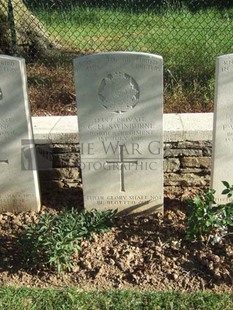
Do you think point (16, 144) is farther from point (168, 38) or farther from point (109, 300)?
point (168, 38)

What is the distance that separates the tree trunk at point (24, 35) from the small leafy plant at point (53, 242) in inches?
173

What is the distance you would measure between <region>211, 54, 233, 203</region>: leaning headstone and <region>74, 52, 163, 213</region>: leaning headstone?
0.43 m

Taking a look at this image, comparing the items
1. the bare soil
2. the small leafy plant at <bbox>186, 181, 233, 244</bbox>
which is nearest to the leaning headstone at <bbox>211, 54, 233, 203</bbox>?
the small leafy plant at <bbox>186, 181, 233, 244</bbox>

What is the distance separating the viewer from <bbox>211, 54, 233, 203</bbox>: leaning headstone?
10.5 feet

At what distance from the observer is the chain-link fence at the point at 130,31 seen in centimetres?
639

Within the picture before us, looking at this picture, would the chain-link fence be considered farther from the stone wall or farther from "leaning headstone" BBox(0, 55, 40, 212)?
"leaning headstone" BBox(0, 55, 40, 212)

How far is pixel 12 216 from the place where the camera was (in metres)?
3.77

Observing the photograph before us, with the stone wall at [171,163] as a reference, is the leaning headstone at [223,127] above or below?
above

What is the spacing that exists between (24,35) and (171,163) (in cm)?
420

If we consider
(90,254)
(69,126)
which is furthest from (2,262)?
(69,126)

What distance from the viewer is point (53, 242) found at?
2947 mm

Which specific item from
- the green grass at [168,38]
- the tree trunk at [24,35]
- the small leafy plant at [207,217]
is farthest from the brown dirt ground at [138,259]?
the tree trunk at [24,35]

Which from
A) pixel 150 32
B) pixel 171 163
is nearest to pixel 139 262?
pixel 171 163

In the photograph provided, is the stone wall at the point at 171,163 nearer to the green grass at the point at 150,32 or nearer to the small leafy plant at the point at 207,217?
the small leafy plant at the point at 207,217
